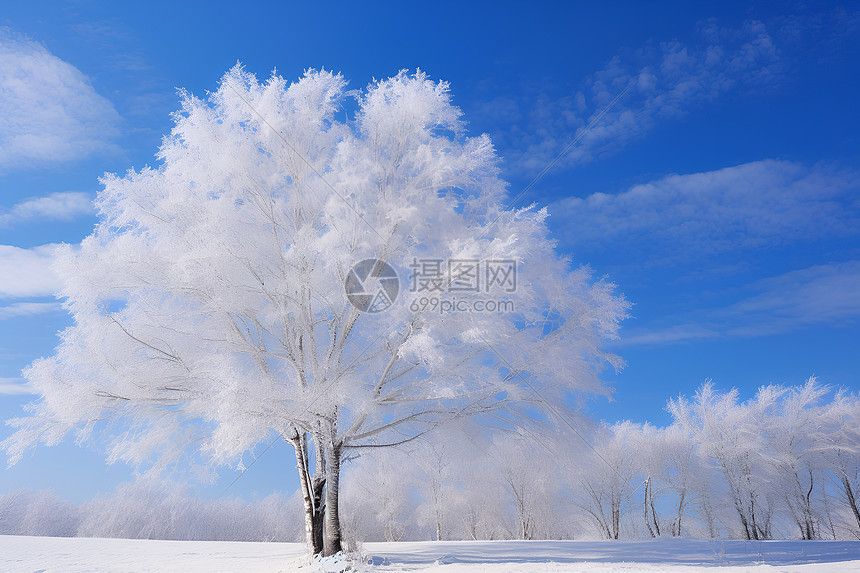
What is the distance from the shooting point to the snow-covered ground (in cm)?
999

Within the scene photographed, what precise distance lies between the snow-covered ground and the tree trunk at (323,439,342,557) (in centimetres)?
56

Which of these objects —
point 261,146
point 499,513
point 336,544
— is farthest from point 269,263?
point 499,513

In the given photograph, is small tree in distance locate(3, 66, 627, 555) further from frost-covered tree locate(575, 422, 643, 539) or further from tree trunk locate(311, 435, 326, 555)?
frost-covered tree locate(575, 422, 643, 539)

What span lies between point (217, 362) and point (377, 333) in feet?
10.8

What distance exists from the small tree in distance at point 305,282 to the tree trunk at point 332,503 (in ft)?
0.14

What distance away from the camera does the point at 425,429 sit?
12672mm

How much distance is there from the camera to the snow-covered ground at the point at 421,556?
9.99 meters

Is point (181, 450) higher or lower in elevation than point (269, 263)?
lower

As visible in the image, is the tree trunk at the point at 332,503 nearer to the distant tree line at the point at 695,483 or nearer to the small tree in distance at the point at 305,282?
the small tree in distance at the point at 305,282

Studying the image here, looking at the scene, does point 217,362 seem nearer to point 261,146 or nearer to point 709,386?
point 261,146

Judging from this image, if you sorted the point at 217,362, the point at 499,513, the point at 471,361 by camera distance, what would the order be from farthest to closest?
1. the point at 499,513
2. the point at 471,361
3. the point at 217,362

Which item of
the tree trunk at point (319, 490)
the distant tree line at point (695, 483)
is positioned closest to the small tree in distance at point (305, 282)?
the tree trunk at point (319, 490)

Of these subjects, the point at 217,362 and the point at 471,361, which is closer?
the point at 217,362

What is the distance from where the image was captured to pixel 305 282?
34.4 feet
